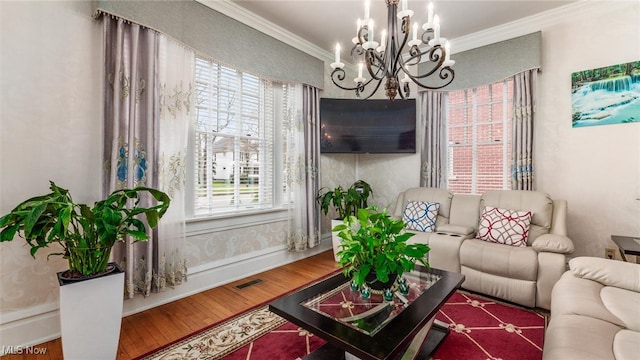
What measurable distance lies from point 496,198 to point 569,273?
1226 mm

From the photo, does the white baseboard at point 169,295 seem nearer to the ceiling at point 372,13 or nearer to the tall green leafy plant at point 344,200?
the tall green leafy plant at point 344,200

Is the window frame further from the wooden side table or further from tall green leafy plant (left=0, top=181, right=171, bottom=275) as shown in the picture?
the wooden side table

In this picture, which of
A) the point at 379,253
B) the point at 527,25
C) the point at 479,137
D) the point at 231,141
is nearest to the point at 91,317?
the point at 379,253

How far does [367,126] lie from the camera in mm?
3936

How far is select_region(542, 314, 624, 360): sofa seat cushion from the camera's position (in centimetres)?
103

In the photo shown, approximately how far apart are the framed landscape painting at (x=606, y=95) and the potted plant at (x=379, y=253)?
276cm

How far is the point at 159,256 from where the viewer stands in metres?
2.27

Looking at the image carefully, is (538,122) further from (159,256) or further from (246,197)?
(159,256)

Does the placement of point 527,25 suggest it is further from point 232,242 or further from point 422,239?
point 232,242

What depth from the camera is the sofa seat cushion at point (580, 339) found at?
40.4 inches

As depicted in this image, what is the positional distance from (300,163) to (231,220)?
112 cm

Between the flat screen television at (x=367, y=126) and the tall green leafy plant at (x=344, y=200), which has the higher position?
the flat screen television at (x=367, y=126)

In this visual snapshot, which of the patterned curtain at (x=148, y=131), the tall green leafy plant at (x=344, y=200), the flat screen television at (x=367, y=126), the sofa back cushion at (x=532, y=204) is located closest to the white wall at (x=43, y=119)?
the patterned curtain at (x=148, y=131)

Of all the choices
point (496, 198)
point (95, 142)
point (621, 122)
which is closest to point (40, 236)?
point (95, 142)
